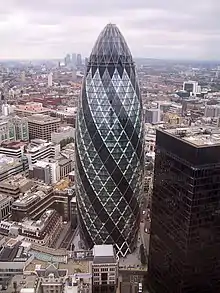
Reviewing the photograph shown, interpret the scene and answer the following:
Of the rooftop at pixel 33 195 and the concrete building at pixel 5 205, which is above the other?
the rooftop at pixel 33 195

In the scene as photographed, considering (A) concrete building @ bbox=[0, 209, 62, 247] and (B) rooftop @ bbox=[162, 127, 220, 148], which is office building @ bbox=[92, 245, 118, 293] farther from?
(B) rooftop @ bbox=[162, 127, 220, 148]

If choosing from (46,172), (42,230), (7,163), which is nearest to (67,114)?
(7,163)

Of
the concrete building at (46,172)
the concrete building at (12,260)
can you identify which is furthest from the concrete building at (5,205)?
the concrete building at (12,260)

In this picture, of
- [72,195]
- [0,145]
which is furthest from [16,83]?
[72,195]

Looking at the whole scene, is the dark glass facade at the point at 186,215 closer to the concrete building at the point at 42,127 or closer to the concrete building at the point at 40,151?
the concrete building at the point at 40,151

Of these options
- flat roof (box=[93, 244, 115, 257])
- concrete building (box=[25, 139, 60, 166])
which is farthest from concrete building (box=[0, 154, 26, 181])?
flat roof (box=[93, 244, 115, 257])

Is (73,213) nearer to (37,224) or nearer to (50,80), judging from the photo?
(37,224)
